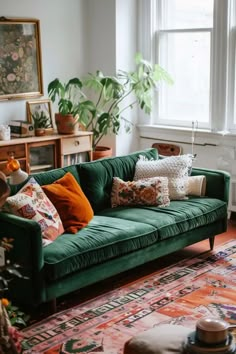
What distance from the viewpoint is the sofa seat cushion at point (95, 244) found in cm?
367

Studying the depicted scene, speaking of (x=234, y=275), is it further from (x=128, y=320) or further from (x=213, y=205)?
(x=128, y=320)

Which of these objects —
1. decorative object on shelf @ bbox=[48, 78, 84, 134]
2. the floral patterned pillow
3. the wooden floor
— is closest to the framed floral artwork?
decorative object on shelf @ bbox=[48, 78, 84, 134]

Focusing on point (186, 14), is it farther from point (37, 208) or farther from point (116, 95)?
point (37, 208)

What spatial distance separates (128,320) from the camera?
3.72 metres

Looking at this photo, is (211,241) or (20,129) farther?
(20,129)

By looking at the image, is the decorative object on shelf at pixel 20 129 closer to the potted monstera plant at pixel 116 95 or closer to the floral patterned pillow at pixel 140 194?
the potted monstera plant at pixel 116 95

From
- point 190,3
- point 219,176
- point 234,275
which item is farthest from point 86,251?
point 190,3

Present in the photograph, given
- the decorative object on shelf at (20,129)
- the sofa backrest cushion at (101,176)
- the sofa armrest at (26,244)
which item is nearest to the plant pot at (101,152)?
the decorative object on shelf at (20,129)

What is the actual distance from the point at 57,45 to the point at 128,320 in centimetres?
334

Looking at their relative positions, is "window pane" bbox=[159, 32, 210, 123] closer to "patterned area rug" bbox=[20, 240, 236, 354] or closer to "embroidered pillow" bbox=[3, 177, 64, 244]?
"patterned area rug" bbox=[20, 240, 236, 354]

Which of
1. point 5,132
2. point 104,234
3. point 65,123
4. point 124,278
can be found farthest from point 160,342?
point 65,123

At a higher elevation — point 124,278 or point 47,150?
point 47,150

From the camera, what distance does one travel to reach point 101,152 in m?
6.13

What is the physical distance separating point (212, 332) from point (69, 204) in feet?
7.04
